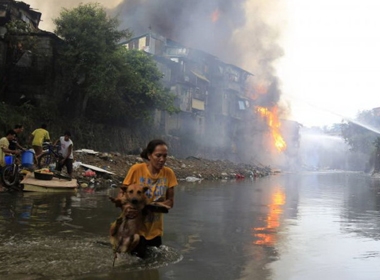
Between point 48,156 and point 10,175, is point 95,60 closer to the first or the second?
point 48,156

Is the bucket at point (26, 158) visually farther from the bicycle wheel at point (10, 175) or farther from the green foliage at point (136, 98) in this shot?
the green foliage at point (136, 98)

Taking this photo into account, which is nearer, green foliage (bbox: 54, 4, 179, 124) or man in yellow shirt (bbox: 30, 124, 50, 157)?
man in yellow shirt (bbox: 30, 124, 50, 157)

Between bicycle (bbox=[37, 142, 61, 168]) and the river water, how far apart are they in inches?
141

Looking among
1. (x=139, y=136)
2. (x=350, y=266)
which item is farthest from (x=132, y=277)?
(x=139, y=136)

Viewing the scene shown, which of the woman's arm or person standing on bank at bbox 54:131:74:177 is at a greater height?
person standing on bank at bbox 54:131:74:177

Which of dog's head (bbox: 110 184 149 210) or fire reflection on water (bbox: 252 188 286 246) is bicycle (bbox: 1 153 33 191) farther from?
dog's head (bbox: 110 184 149 210)

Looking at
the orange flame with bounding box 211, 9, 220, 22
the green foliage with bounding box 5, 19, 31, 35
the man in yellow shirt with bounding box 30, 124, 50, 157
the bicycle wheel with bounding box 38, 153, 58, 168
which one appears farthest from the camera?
the orange flame with bounding box 211, 9, 220, 22

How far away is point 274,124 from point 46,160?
55987 mm

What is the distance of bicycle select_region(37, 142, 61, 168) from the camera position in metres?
13.4

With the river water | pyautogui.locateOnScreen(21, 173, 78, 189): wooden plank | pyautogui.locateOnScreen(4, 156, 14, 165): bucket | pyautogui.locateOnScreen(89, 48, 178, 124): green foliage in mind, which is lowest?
the river water

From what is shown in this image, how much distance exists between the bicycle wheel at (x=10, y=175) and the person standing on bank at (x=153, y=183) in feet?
25.3

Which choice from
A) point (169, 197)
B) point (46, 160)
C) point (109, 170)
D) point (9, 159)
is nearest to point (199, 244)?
point (169, 197)

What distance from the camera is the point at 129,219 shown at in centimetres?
424

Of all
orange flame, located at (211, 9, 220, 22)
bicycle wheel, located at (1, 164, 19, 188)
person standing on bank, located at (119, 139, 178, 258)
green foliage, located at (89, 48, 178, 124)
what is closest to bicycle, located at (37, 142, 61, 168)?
bicycle wheel, located at (1, 164, 19, 188)
